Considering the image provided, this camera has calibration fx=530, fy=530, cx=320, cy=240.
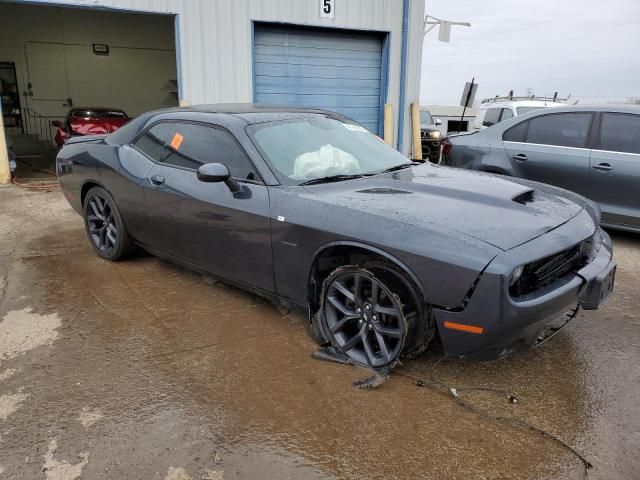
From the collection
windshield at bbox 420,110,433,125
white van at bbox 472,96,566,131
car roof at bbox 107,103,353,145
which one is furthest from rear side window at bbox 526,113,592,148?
windshield at bbox 420,110,433,125

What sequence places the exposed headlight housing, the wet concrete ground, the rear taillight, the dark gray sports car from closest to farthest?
the wet concrete ground, the exposed headlight housing, the dark gray sports car, the rear taillight

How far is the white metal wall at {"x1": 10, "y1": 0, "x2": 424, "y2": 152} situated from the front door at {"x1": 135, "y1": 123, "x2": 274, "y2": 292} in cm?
560

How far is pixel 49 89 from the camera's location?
18.1 meters

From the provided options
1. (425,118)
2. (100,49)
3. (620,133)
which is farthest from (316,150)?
(100,49)

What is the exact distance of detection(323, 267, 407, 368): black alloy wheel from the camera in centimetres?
285

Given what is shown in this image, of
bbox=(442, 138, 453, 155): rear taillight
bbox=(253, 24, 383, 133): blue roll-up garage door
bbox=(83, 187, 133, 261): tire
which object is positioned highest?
bbox=(253, 24, 383, 133): blue roll-up garage door

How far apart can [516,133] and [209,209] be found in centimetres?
415

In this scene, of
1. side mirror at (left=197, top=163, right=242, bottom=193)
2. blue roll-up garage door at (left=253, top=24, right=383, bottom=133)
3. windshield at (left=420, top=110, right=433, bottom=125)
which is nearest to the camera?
side mirror at (left=197, top=163, right=242, bottom=193)

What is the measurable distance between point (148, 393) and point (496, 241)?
1.97 m

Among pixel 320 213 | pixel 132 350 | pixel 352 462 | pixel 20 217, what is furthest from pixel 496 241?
pixel 20 217

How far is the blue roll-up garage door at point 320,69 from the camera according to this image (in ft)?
33.5

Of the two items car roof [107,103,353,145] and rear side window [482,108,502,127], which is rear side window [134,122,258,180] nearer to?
car roof [107,103,353,145]

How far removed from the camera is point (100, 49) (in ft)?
61.1

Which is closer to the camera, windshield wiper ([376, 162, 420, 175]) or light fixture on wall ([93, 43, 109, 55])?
windshield wiper ([376, 162, 420, 175])
